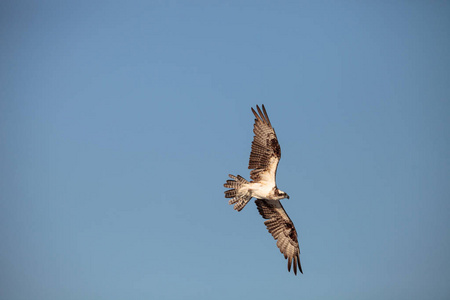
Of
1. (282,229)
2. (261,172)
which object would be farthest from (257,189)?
(282,229)

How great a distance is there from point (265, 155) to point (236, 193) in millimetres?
1918

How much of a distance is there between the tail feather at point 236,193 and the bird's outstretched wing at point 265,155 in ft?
1.98

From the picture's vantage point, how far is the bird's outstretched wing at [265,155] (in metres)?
18.4

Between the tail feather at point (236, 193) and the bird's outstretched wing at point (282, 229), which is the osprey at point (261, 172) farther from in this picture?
the bird's outstretched wing at point (282, 229)

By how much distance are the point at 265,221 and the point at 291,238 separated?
1341 mm

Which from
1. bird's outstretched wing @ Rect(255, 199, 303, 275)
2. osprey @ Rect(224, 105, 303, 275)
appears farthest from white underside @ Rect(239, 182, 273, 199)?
bird's outstretched wing @ Rect(255, 199, 303, 275)

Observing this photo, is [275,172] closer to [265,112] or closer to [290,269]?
[265,112]

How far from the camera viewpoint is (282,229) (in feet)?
67.0

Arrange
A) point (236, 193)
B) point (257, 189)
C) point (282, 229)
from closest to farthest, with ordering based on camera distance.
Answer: point (236, 193)
point (257, 189)
point (282, 229)

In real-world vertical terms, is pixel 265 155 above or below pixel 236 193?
above

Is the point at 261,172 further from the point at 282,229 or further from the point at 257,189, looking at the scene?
the point at 282,229

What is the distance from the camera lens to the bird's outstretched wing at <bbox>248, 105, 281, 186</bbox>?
18438 mm

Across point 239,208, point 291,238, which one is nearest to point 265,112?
point 239,208

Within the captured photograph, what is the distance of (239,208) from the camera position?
59.8 ft
